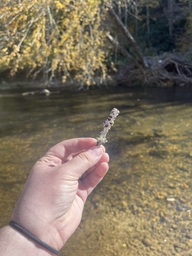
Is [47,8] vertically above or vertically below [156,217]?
above

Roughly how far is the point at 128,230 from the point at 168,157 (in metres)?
2.63

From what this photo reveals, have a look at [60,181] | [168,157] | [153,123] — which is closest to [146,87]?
[153,123]

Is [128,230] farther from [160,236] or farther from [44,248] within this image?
[44,248]

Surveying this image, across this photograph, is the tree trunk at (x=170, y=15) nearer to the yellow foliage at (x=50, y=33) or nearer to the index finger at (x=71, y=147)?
the yellow foliage at (x=50, y=33)

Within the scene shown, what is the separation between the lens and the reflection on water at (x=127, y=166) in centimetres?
454

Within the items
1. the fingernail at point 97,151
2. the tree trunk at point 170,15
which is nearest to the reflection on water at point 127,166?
the fingernail at point 97,151

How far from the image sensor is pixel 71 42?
889 centimetres

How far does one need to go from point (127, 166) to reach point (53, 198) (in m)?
4.71

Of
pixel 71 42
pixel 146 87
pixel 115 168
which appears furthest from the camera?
pixel 146 87

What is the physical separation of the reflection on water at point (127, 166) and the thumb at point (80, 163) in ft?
7.91

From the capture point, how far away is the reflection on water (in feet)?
14.9

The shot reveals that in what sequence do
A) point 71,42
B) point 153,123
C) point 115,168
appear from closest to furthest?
point 115,168 < point 71,42 < point 153,123

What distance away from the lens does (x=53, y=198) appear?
213 cm

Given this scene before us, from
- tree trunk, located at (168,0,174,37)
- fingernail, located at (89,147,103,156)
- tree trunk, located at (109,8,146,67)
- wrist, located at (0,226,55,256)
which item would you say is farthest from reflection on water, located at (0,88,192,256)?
tree trunk, located at (168,0,174,37)
